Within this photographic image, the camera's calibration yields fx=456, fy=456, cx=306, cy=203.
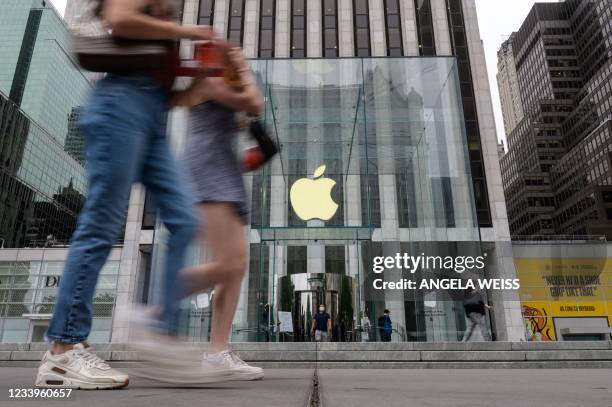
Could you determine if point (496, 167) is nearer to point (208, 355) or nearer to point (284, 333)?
point (284, 333)

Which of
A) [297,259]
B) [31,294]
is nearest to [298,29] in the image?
[297,259]

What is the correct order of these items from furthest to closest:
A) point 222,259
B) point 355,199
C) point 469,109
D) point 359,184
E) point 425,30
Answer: point 425,30 < point 469,109 < point 359,184 < point 355,199 < point 222,259

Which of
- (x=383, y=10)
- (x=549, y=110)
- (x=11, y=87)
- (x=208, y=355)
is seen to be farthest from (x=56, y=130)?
(x=549, y=110)

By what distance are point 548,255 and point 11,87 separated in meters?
63.1

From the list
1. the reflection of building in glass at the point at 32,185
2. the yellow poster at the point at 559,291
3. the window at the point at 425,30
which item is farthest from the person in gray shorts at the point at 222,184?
the reflection of building in glass at the point at 32,185

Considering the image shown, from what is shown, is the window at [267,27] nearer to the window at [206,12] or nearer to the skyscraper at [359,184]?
the window at [206,12]

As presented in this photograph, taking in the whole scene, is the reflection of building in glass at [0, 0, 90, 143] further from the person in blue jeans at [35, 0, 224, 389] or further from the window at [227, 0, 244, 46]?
the person in blue jeans at [35, 0, 224, 389]

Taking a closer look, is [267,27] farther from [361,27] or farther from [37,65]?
[37,65]

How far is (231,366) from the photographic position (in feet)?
7.25

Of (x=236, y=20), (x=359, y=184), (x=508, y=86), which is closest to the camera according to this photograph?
(x=359, y=184)

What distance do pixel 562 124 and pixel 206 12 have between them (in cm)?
7436

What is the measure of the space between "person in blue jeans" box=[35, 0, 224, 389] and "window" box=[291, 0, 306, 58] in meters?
25.8

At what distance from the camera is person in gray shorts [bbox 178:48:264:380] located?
92.7 inches

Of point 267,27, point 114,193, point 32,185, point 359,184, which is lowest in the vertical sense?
point 114,193
